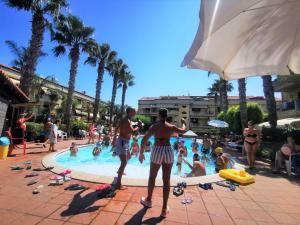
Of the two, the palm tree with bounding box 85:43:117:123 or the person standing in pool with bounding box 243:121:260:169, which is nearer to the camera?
the person standing in pool with bounding box 243:121:260:169

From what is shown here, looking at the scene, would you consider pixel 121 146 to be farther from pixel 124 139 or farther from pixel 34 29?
pixel 34 29

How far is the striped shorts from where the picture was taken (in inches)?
130

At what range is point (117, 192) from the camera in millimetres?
4090

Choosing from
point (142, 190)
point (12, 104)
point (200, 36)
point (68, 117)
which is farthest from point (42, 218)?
point (68, 117)

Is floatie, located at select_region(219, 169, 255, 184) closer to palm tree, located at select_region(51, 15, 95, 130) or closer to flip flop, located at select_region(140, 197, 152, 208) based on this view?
flip flop, located at select_region(140, 197, 152, 208)

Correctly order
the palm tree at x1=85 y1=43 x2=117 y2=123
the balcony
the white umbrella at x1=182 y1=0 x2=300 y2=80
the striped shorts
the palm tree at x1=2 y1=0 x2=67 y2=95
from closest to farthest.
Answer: the white umbrella at x1=182 y1=0 x2=300 y2=80 → the striped shorts → the palm tree at x1=2 y1=0 x2=67 y2=95 → the balcony → the palm tree at x1=85 y1=43 x2=117 y2=123

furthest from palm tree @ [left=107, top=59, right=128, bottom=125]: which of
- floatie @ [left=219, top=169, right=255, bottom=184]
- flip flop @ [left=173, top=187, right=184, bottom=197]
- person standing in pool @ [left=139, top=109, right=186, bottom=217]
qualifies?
person standing in pool @ [left=139, top=109, right=186, bottom=217]

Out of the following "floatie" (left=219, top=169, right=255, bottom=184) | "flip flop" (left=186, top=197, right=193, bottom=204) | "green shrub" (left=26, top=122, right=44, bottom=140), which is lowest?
"flip flop" (left=186, top=197, right=193, bottom=204)

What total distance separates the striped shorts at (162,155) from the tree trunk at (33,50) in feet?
38.3

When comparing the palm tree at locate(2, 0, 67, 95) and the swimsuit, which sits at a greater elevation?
the palm tree at locate(2, 0, 67, 95)

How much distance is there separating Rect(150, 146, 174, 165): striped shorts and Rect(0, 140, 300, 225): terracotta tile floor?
85cm

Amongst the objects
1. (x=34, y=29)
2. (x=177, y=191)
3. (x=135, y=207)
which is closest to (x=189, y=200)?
(x=177, y=191)

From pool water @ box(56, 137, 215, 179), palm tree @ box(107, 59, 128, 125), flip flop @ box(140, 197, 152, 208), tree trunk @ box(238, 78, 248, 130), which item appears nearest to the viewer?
flip flop @ box(140, 197, 152, 208)

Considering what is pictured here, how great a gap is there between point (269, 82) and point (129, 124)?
1136cm
